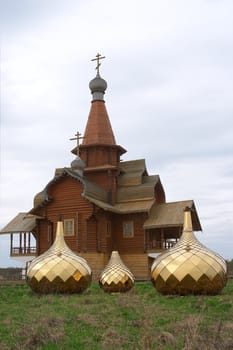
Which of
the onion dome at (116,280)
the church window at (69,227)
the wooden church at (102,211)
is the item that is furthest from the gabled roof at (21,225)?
the onion dome at (116,280)

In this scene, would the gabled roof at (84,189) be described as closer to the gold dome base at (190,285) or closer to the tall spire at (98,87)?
the tall spire at (98,87)

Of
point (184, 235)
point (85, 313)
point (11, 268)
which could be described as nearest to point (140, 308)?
point (85, 313)

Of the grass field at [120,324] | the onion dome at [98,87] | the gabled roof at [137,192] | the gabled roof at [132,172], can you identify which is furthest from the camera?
the onion dome at [98,87]

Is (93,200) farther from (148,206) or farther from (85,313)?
(85,313)

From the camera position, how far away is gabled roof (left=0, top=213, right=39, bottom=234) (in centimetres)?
2580

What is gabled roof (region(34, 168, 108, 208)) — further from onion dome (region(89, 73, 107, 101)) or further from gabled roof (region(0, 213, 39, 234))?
onion dome (region(89, 73, 107, 101))

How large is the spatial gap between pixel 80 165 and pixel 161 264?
1517 cm

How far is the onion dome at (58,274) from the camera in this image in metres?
11.8

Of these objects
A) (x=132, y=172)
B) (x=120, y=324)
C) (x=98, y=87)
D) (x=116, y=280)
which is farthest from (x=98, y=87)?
(x=120, y=324)

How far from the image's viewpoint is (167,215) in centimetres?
2336

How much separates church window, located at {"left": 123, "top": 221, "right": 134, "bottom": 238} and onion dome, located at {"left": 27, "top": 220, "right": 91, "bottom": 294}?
39.2ft

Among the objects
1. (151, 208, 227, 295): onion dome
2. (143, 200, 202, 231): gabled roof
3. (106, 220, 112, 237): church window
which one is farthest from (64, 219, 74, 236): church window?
(151, 208, 227, 295): onion dome

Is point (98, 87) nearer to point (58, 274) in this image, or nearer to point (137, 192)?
point (137, 192)

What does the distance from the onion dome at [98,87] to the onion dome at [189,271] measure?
60.9ft
